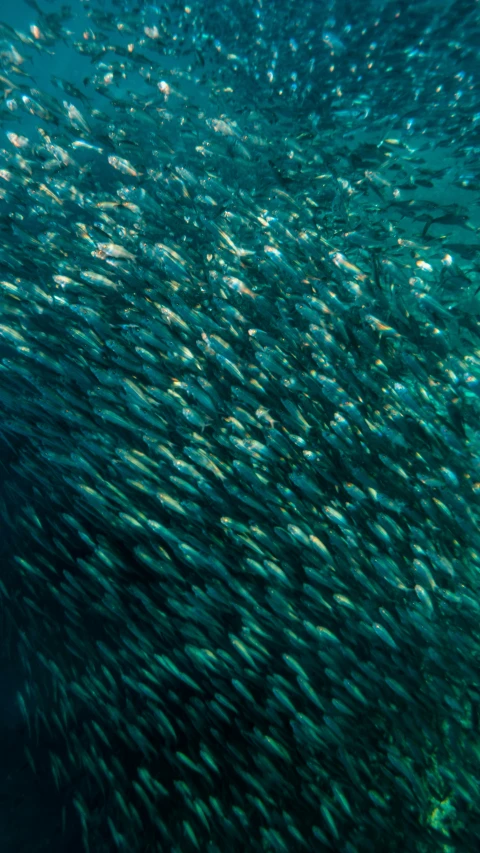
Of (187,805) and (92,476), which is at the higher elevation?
(92,476)

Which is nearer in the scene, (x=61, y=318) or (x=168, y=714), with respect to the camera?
(x=168, y=714)

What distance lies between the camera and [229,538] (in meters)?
6.13

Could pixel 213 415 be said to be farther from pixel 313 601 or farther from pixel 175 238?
pixel 175 238

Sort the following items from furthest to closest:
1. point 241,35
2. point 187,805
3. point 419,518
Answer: point 241,35
point 419,518
point 187,805

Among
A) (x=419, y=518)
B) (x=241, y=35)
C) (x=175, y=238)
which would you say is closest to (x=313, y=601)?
(x=419, y=518)

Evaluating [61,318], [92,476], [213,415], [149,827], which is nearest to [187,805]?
[149,827]

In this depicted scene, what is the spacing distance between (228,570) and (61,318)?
4.27 m

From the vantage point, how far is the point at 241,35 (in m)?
12.1

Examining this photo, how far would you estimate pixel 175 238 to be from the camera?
28.1 feet

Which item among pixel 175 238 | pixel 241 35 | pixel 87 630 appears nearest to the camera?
pixel 87 630

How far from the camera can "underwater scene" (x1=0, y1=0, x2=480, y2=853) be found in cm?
571

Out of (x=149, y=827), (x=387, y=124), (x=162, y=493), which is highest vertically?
(x=387, y=124)

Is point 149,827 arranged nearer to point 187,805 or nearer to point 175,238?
point 187,805

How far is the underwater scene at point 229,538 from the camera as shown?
5.71 metres
